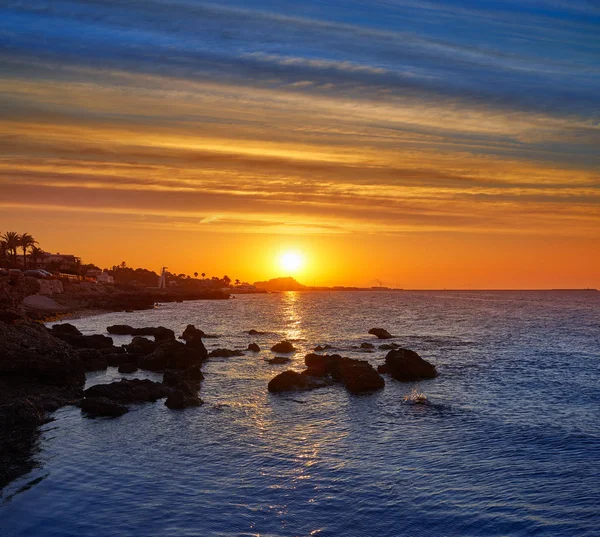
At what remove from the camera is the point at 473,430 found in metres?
30.0

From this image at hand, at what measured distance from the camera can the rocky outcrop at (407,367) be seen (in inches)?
1816

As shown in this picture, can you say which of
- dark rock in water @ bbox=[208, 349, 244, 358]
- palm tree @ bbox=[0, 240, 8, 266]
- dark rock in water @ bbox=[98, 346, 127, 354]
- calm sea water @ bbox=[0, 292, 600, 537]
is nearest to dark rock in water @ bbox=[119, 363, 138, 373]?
dark rock in water @ bbox=[98, 346, 127, 354]

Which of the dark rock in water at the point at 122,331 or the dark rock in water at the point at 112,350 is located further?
the dark rock in water at the point at 122,331

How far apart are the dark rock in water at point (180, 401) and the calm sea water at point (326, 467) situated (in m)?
0.73

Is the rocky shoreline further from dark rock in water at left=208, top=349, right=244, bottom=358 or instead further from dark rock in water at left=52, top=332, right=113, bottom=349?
dark rock in water at left=208, top=349, right=244, bottom=358

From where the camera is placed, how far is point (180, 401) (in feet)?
112

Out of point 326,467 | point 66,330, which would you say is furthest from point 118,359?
point 326,467

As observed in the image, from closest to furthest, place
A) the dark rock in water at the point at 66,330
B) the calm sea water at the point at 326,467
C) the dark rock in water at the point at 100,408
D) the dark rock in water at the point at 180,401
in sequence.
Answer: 1. the calm sea water at the point at 326,467
2. the dark rock in water at the point at 100,408
3. the dark rock in water at the point at 180,401
4. the dark rock in water at the point at 66,330

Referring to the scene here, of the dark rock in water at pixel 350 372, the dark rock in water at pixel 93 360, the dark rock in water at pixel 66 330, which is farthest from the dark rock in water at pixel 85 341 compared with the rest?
the dark rock in water at pixel 350 372

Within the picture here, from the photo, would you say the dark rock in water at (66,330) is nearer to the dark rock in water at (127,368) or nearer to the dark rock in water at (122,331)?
the dark rock in water at (127,368)

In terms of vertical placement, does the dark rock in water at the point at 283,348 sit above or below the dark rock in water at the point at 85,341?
below

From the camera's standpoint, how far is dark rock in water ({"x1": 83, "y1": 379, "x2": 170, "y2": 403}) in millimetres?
34594

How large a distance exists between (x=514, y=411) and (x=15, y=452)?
26.7 metres

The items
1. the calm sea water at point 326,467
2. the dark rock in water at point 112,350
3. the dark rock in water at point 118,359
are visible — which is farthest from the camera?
the dark rock in water at point 112,350
